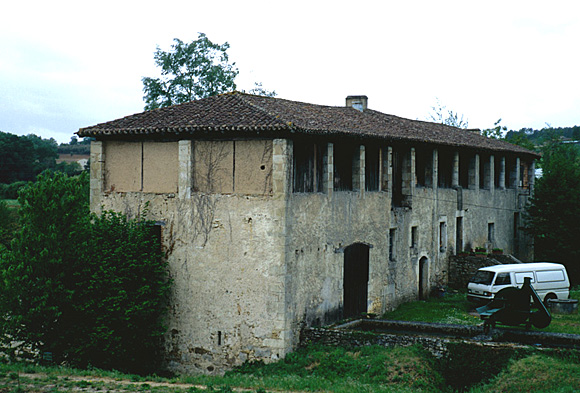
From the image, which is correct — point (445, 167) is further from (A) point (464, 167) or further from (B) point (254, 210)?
(B) point (254, 210)

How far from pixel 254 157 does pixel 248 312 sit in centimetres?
452

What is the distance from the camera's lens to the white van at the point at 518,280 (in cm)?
2441

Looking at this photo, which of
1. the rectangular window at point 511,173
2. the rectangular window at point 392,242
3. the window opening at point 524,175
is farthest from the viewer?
the window opening at point 524,175

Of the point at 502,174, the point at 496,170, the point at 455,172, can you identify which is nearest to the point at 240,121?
the point at 455,172

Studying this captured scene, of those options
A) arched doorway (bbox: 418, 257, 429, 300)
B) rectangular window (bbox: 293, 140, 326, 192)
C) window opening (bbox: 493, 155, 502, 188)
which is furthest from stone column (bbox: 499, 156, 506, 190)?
rectangular window (bbox: 293, 140, 326, 192)

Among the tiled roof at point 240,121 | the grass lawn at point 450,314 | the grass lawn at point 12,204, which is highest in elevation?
the tiled roof at point 240,121

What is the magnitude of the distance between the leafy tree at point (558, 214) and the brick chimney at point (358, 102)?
1231cm

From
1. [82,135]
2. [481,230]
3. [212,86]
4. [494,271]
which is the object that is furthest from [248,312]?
[212,86]

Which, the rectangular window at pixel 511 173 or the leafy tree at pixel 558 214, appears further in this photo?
the rectangular window at pixel 511 173

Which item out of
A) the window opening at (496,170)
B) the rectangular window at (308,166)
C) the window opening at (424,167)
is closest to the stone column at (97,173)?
the rectangular window at (308,166)

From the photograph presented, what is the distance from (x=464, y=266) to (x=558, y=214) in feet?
28.8

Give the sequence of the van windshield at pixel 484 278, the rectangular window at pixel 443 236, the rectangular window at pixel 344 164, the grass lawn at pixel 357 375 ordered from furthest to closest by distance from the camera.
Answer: the rectangular window at pixel 443 236, the van windshield at pixel 484 278, the rectangular window at pixel 344 164, the grass lawn at pixel 357 375

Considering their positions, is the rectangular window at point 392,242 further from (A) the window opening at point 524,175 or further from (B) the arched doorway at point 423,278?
(A) the window opening at point 524,175

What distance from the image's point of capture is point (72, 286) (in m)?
18.5
